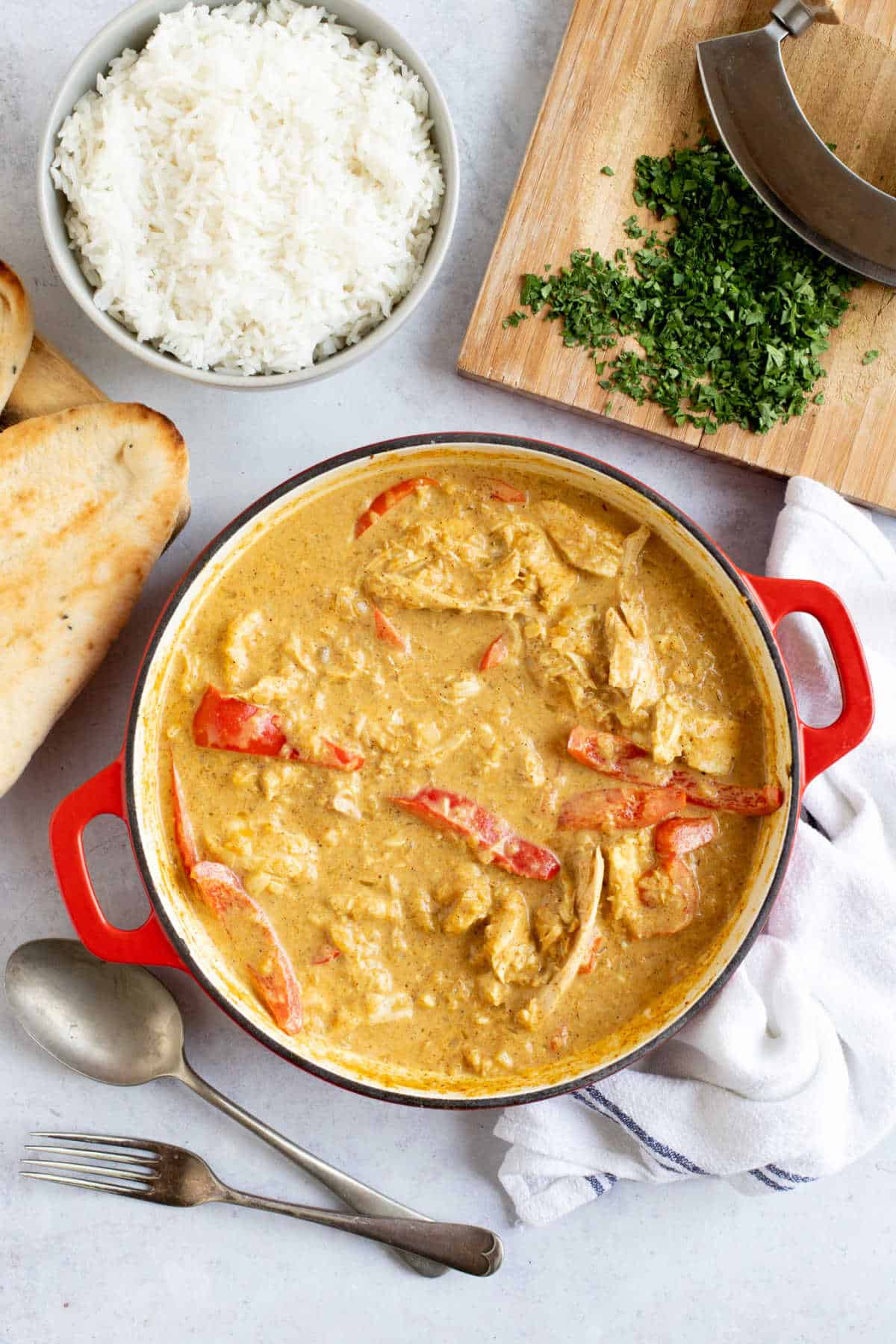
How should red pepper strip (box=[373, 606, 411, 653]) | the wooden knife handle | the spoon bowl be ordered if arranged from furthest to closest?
the spoon bowl < the wooden knife handle < red pepper strip (box=[373, 606, 411, 653])

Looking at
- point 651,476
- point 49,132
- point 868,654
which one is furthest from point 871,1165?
point 49,132

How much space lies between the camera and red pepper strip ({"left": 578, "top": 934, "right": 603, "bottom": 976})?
2531mm

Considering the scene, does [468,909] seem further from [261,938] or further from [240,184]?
[240,184]

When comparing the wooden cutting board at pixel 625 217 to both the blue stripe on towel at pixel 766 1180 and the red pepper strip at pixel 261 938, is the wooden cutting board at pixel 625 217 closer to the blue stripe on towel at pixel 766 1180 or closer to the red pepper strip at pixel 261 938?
the red pepper strip at pixel 261 938

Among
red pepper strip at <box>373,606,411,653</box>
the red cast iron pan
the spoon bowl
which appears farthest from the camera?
the spoon bowl

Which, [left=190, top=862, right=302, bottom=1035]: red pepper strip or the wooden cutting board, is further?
the wooden cutting board

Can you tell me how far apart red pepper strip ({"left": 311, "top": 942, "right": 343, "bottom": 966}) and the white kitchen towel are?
2.22 feet

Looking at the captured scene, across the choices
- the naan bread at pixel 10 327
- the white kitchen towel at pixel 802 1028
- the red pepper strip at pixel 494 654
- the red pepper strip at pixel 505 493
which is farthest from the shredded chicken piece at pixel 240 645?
the white kitchen towel at pixel 802 1028

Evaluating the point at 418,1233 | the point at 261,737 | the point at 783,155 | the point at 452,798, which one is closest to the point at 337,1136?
the point at 418,1233

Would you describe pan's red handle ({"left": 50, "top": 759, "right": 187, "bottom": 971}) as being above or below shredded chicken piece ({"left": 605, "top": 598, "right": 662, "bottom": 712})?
below

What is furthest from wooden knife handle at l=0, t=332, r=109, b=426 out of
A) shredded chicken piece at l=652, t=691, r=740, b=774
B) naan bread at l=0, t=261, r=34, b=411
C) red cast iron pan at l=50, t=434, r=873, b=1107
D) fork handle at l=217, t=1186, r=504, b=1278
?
fork handle at l=217, t=1186, r=504, b=1278

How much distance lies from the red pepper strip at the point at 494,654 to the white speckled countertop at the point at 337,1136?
27.2 inches

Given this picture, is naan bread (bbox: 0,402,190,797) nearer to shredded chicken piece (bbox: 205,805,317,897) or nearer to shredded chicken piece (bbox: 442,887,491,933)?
shredded chicken piece (bbox: 205,805,317,897)

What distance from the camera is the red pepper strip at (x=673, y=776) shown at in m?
2.52
